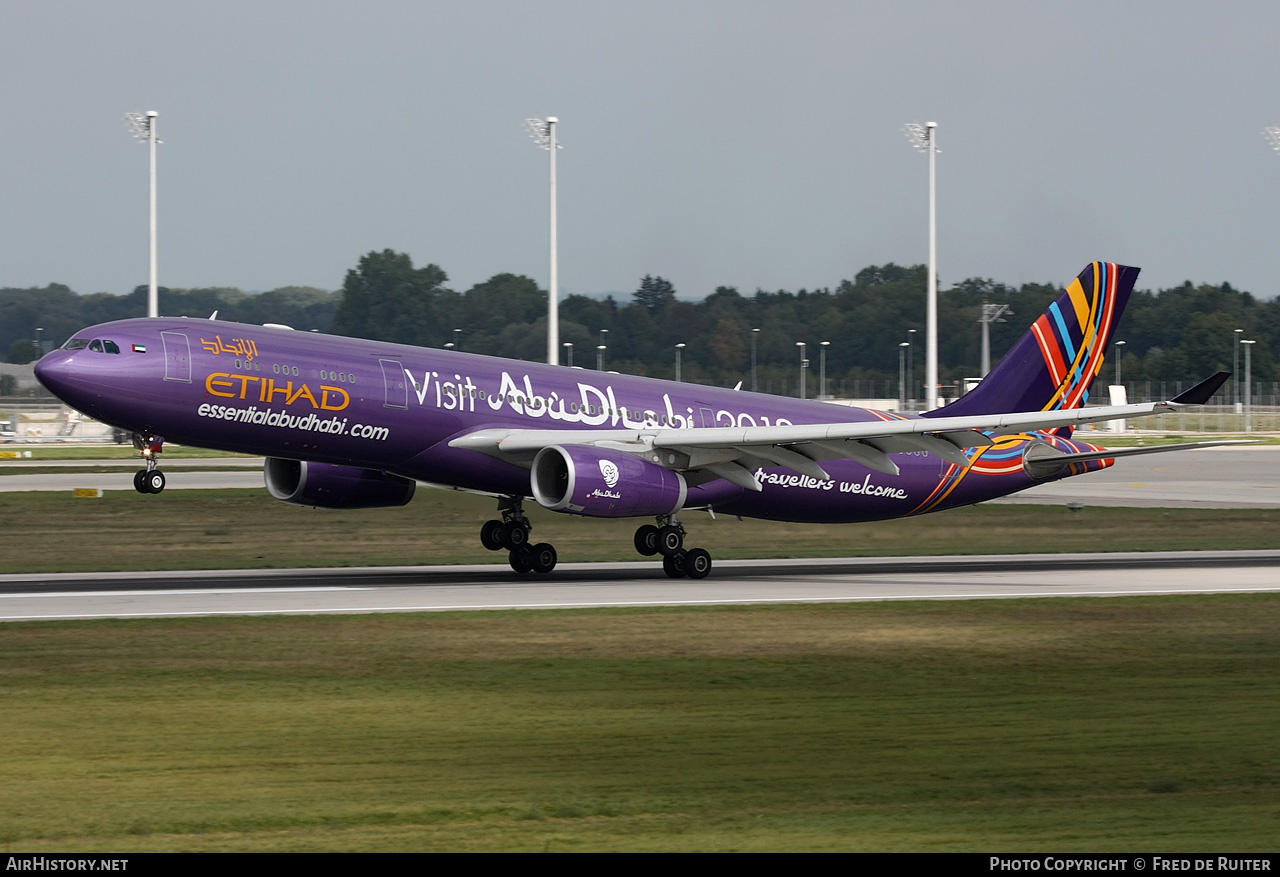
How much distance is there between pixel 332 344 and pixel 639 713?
50.6 ft

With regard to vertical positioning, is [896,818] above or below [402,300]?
below

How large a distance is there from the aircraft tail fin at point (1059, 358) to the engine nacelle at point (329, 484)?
13.6m

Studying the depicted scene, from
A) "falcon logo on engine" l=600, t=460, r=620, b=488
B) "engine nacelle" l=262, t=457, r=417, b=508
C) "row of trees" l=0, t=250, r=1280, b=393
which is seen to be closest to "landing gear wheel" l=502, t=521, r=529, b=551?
"engine nacelle" l=262, t=457, r=417, b=508

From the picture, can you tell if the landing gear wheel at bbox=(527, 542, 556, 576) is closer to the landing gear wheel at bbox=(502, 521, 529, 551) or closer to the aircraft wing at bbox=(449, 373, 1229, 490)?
the landing gear wheel at bbox=(502, 521, 529, 551)

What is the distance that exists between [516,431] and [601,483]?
270cm

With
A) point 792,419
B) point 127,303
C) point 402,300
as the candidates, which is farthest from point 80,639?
point 127,303

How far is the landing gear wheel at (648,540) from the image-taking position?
3247 cm

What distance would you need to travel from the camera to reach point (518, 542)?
3350cm

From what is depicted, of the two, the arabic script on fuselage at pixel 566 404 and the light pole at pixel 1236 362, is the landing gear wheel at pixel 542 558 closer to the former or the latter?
the arabic script on fuselage at pixel 566 404

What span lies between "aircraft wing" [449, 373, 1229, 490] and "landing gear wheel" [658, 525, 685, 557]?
5.01ft

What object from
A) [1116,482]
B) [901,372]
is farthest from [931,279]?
[901,372]

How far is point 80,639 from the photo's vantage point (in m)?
22.3

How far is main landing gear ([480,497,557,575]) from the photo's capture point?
33.4m

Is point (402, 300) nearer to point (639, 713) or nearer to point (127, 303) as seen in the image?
point (127, 303)
